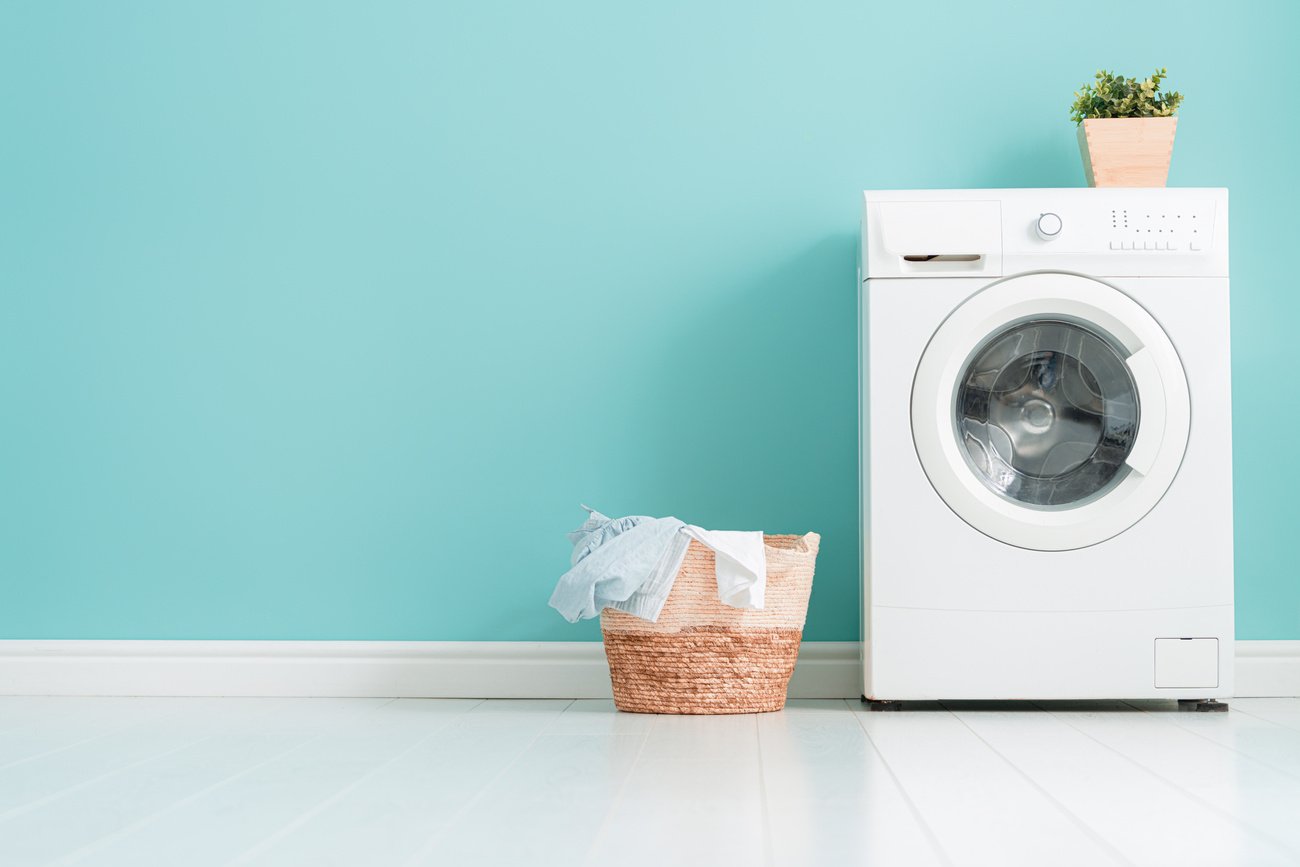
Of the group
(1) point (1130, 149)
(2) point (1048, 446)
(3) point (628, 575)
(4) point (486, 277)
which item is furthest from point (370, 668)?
(1) point (1130, 149)

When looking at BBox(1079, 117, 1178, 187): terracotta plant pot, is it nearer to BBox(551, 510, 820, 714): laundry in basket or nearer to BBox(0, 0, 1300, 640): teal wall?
BBox(0, 0, 1300, 640): teal wall

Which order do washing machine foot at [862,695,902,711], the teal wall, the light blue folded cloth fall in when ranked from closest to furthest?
1. the light blue folded cloth
2. washing machine foot at [862,695,902,711]
3. the teal wall

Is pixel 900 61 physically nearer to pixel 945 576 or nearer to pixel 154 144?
pixel 945 576

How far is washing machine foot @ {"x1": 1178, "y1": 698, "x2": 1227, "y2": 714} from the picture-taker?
5.93ft

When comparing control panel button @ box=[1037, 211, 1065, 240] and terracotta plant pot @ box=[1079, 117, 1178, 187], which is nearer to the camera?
control panel button @ box=[1037, 211, 1065, 240]

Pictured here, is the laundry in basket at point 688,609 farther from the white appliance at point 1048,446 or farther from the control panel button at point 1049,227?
the control panel button at point 1049,227

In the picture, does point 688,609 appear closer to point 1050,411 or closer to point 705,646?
point 705,646

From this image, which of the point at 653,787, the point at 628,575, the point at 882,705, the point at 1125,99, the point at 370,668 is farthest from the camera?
the point at 370,668

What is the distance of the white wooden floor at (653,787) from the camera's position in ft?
3.23

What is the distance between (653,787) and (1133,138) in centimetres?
143

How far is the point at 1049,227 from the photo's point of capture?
5.95 ft

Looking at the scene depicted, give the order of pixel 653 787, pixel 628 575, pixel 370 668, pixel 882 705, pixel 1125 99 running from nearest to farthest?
pixel 653 787 < pixel 628 575 < pixel 882 705 < pixel 1125 99 < pixel 370 668

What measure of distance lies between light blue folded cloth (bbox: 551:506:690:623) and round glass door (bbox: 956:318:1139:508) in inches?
20.3

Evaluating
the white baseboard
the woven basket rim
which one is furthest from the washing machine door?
the white baseboard
